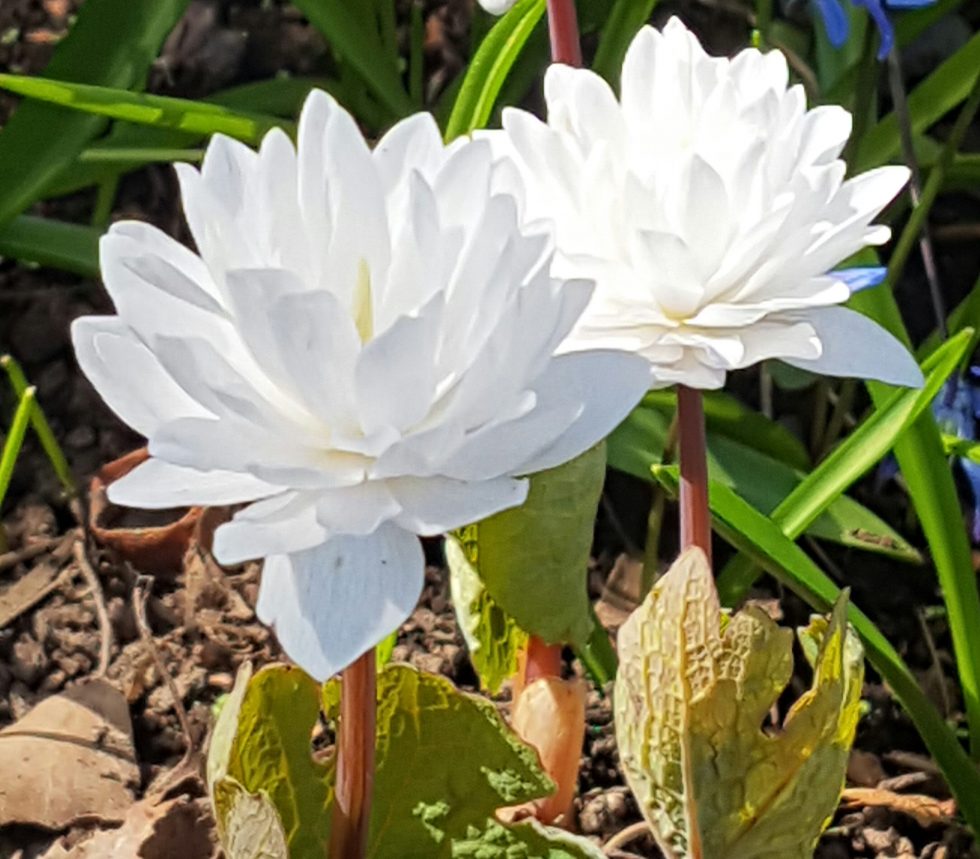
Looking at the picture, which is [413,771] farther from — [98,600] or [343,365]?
[98,600]

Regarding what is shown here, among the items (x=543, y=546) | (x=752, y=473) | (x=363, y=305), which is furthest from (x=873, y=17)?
(x=363, y=305)

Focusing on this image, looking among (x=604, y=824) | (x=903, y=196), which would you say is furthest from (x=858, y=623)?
(x=903, y=196)

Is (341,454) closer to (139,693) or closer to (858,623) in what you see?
Answer: (858,623)

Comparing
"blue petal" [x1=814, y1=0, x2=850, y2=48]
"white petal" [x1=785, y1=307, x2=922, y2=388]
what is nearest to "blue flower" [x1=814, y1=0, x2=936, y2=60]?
"blue petal" [x1=814, y1=0, x2=850, y2=48]

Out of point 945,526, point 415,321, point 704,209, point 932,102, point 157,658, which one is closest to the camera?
point 415,321

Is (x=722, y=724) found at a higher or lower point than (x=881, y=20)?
lower

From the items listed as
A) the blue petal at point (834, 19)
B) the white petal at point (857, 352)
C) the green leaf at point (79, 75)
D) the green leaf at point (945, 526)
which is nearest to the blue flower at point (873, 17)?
the blue petal at point (834, 19)

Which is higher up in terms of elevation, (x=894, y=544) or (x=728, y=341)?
(x=728, y=341)
